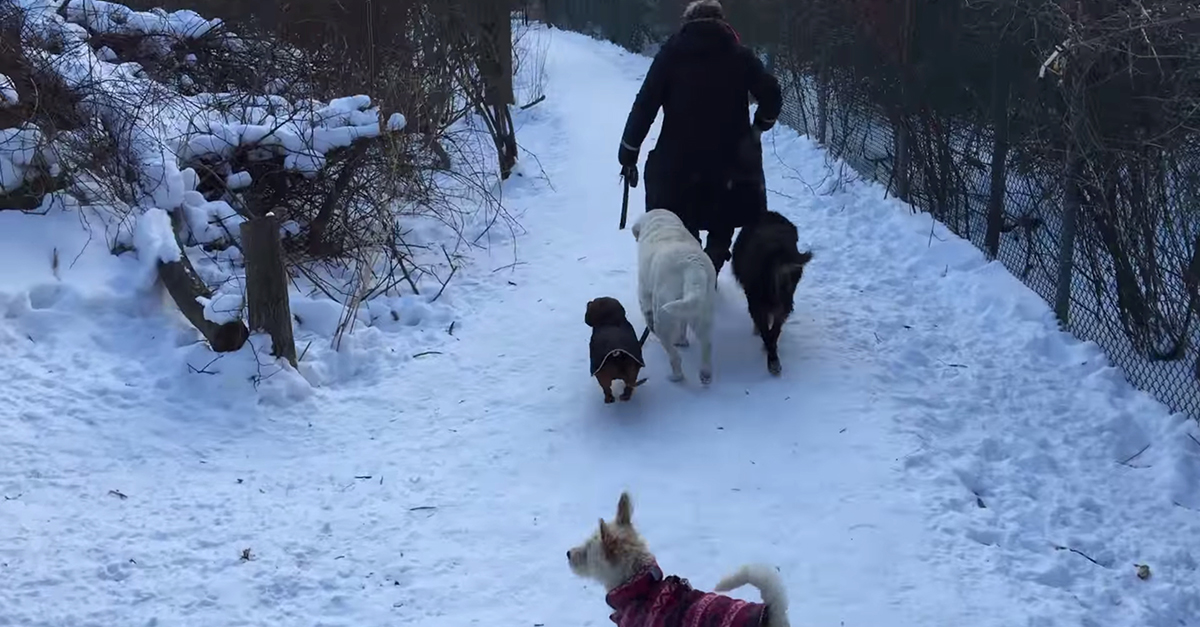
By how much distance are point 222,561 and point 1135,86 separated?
498 centimetres

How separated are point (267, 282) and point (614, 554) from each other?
319 centimetres

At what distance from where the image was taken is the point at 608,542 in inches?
132

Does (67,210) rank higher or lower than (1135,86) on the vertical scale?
lower

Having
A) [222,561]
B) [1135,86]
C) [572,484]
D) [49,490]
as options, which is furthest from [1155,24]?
[49,490]

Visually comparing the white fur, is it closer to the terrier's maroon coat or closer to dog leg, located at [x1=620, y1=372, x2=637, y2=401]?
the terrier's maroon coat

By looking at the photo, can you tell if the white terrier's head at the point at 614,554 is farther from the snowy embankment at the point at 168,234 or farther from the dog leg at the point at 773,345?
the snowy embankment at the point at 168,234

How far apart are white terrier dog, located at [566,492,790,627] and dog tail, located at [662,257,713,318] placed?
7.05ft

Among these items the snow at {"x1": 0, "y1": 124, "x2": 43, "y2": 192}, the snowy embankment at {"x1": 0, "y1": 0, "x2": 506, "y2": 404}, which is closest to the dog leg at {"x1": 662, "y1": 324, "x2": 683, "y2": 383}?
the snowy embankment at {"x1": 0, "y1": 0, "x2": 506, "y2": 404}

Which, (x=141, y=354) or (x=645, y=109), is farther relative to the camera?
(x=645, y=109)

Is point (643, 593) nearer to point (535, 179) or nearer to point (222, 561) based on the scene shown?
point (222, 561)

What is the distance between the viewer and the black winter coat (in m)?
6.23

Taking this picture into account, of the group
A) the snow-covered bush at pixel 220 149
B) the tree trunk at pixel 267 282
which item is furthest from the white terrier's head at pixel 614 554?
the snow-covered bush at pixel 220 149

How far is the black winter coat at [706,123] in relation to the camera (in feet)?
20.4

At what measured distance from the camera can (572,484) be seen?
16.0 feet
